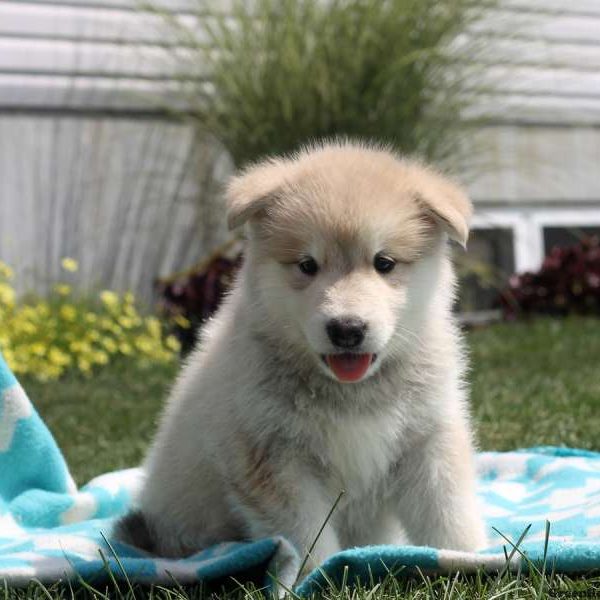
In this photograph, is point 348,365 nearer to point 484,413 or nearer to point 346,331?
point 346,331

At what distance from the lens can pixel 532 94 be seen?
823cm

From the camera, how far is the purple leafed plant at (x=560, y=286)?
26.6 ft

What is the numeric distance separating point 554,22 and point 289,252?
23.0 feet

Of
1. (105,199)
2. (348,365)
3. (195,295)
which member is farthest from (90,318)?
(348,365)

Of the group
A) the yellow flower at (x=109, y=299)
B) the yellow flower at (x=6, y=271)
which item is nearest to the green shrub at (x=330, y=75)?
the yellow flower at (x=109, y=299)

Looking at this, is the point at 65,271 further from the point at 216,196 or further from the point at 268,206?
the point at 268,206

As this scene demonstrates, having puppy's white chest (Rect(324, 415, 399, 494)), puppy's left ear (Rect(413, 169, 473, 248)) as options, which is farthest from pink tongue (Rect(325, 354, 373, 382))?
puppy's left ear (Rect(413, 169, 473, 248))

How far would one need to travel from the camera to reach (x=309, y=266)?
233 centimetres

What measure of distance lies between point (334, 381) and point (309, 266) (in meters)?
0.28

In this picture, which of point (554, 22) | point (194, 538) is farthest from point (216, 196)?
point (194, 538)

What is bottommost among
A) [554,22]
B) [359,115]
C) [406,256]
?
[406,256]

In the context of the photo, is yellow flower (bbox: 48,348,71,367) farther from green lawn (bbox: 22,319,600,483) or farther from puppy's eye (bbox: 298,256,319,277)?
puppy's eye (bbox: 298,256,319,277)

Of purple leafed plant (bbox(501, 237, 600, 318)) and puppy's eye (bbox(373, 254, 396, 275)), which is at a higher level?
puppy's eye (bbox(373, 254, 396, 275))

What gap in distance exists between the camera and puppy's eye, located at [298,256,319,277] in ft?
7.61
